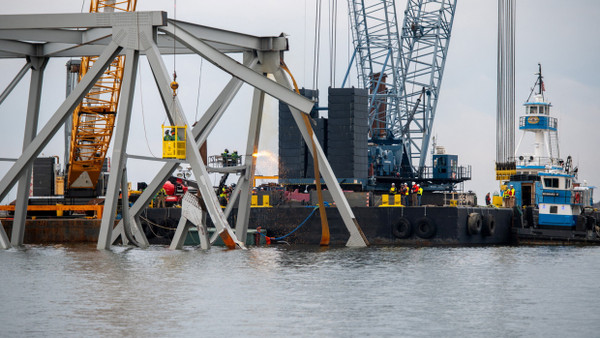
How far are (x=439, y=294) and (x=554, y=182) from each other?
38.3 m

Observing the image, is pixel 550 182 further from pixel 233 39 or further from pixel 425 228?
pixel 233 39

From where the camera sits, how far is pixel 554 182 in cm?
6712

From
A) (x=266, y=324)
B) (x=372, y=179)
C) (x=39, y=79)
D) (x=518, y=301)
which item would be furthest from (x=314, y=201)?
(x=266, y=324)

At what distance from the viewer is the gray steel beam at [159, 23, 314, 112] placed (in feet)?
149

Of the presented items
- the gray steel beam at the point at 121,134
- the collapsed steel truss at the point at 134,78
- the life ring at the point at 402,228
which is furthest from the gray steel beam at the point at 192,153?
the life ring at the point at 402,228

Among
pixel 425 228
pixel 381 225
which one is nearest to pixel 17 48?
pixel 381 225

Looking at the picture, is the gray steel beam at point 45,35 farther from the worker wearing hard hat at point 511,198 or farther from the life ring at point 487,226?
the worker wearing hard hat at point 511,198

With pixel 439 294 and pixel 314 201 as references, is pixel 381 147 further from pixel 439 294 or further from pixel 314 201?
pixel 439 294

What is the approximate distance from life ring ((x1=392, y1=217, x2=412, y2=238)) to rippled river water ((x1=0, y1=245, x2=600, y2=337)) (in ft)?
39.2

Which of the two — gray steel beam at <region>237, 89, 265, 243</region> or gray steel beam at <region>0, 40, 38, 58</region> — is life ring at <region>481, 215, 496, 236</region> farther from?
gray steel beam at <region>0, 40, 38, 58</region>

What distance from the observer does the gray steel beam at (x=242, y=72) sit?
4544 centimetres

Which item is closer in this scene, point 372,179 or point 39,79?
point 39,79

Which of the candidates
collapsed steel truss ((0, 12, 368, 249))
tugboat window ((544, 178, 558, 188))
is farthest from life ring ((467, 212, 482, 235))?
collapsed steel truss ((0, 12, 368, 249))

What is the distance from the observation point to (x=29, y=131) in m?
52.6
